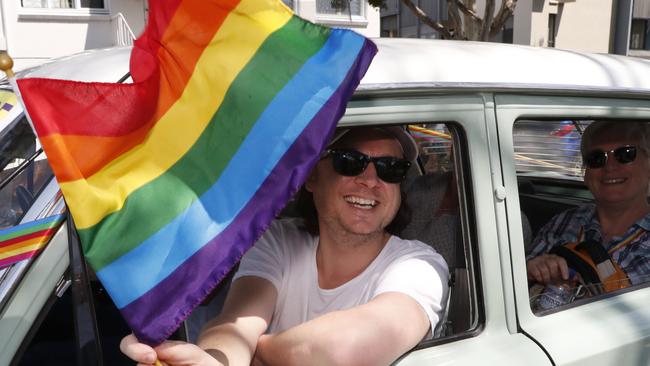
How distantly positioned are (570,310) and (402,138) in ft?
2.31

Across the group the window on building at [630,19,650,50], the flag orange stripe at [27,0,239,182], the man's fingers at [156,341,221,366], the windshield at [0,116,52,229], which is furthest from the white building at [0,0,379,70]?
the window on building at [630,19,650,50]

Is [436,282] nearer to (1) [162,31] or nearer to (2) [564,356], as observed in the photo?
(2) [564,356]

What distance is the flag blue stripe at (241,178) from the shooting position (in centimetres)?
126

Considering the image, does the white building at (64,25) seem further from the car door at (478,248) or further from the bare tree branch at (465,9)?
the car door at (478,248)

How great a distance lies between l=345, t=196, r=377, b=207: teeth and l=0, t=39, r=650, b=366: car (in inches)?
9.5

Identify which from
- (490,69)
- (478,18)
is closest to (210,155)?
(490,69)

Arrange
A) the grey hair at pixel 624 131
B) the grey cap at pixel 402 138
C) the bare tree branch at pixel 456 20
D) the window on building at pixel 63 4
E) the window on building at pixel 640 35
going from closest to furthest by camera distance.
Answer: the grey cap at pixel 402 138 < the grey hair at pixel 624 131 < the bare tree branch at pixel 456 20 < the window on building at pixel 63 4 < the window on building at pixel 640 35

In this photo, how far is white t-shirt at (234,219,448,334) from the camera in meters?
→ 1.70

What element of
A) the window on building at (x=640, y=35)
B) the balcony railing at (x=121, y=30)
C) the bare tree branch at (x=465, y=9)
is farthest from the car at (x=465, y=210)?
the window on building at (x=640, y=35)

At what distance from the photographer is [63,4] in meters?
11.7

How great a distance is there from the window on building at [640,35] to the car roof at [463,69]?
21.8 m

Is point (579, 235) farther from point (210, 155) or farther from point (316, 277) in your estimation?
point (210, 155)

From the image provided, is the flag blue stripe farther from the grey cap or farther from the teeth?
the teeth

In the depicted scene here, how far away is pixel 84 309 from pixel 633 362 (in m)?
1.45
